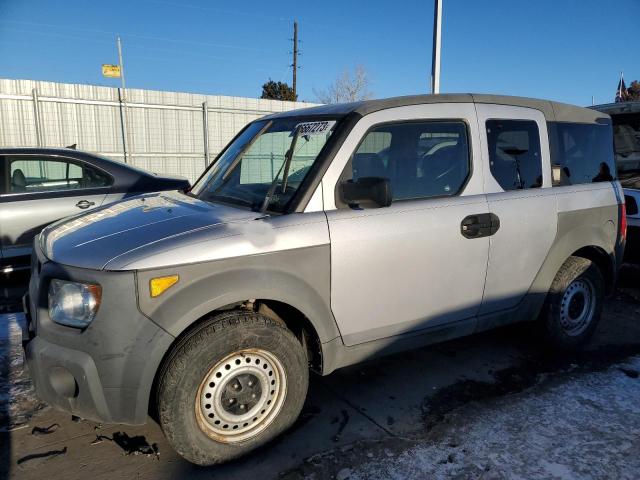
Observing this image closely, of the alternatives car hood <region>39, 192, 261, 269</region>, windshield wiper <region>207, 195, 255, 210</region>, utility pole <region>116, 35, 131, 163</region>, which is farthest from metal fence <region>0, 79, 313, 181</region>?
windshield wiper <region>207, 195, 255, 210</region>

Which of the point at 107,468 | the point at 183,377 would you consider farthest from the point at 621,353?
the point at 107,468

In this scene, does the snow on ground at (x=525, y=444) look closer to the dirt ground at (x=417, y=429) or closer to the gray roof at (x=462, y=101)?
the dirt ground at (x=417, y=429)

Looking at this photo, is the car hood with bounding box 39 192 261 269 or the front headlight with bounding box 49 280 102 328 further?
the car hood with bounding box 39 192 261 269

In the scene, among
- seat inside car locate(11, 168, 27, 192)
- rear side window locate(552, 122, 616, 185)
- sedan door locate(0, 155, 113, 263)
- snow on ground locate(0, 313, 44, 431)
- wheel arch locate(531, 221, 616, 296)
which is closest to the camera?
snow on ground locate(0, 313, 44, 431)

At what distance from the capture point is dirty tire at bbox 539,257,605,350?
3.93m

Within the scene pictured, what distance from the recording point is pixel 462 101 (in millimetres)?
3412

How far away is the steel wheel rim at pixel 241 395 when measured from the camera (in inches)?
102

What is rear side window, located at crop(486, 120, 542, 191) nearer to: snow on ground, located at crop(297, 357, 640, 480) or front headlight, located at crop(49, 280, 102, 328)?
snow on ground, located at crop(297, 357, 640, 480)

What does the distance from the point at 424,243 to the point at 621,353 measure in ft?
8.08

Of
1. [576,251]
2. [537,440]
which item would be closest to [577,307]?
[576,251]

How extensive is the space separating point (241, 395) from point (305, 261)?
0.82m

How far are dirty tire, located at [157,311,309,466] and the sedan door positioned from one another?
3044 millimetres

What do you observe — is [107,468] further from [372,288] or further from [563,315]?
[563,315]

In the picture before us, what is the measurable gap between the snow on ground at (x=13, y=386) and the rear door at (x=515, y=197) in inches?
121
